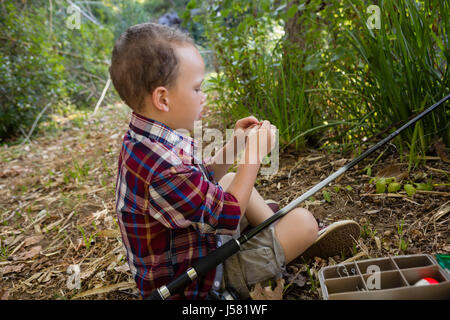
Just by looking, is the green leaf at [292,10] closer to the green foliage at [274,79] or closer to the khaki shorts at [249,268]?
the green foliage at [274,79]

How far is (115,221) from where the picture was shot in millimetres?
2061

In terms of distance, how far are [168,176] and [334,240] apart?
0.80 metres

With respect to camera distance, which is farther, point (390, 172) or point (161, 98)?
point (390, 172)

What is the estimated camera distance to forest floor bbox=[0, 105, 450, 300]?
4.52 ft

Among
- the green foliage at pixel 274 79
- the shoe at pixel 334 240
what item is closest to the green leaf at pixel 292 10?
the green foliage at pixel 274 79

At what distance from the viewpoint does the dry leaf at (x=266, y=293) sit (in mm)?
1199

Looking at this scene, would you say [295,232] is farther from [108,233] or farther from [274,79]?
[274,79]

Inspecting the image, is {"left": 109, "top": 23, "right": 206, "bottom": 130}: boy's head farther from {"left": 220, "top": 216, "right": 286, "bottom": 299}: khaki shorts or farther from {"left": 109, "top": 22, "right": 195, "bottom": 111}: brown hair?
{"left": 220, "top": 216, "right": 286, "bottom": 299}: khaki shorts

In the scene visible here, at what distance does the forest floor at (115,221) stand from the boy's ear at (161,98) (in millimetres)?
833

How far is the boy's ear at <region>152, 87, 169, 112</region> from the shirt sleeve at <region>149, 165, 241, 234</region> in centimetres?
21

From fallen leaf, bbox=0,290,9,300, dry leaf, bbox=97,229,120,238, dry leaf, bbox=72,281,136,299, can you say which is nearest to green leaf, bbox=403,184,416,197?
dry leaf, bbox=72,281,136,299
